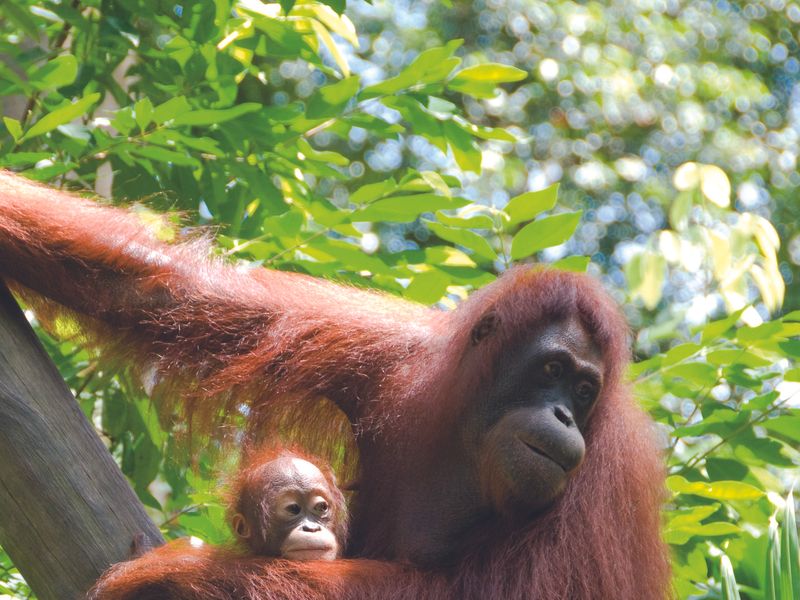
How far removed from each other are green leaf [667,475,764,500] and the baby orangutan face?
132cm

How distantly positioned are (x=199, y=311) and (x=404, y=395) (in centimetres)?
86

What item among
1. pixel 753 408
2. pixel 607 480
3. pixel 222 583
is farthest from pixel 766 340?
pixel 222 583

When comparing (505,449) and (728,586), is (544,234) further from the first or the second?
(728,586)

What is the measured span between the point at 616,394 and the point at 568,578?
0.69 m

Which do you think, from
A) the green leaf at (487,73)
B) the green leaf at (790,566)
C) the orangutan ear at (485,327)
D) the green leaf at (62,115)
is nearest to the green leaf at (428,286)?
the orangutan ear at (485,327)

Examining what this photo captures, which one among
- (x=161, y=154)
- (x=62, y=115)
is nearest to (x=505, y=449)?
(x=161, y=154)

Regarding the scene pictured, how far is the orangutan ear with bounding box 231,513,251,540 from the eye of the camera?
4.07 m

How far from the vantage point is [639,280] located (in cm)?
480

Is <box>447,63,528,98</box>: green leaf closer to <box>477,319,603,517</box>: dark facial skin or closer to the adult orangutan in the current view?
the adult orangutan

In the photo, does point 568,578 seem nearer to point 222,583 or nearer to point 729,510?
point 222,583

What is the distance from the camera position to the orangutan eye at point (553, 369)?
3.59 meters

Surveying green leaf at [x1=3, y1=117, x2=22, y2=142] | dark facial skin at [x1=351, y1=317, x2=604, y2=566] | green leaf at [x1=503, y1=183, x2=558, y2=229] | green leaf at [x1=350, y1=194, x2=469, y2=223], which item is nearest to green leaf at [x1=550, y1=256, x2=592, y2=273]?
green leaf at [x1=503, y1=183, x2=558, y2=229]

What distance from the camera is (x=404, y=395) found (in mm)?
4016

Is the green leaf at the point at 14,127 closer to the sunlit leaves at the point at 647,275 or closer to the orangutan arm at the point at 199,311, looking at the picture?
the orangutan arm at the point at 199,311
